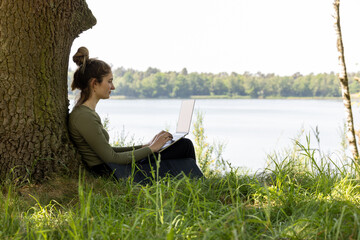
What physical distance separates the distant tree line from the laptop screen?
15725 millimetres

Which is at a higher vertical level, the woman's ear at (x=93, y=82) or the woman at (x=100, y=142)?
the woman's ear at (x=93, y=82)

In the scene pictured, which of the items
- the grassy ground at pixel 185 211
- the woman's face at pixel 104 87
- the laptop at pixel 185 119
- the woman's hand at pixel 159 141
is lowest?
the grassy ground at pixel 185 211

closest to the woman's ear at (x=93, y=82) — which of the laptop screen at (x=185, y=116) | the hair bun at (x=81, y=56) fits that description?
the hair bun at (x=81, y=56)

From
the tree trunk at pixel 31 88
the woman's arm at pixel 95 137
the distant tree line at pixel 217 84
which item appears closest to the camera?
the tree trunk at pixel 31 88

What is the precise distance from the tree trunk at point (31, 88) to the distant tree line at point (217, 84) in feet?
52.7

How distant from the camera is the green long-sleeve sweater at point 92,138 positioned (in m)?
2.99

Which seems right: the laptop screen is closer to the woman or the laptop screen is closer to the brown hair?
the woman

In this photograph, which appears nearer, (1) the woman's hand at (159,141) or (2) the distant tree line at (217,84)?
(1) the woman's hand at (159,141)

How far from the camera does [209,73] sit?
23719 mm

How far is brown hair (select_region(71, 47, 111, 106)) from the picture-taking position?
10.4 ft

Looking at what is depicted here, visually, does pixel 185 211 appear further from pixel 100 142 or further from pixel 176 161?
pixel 176 161

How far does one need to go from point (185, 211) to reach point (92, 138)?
1040mm

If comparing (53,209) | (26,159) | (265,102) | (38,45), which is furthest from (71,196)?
(265,102)

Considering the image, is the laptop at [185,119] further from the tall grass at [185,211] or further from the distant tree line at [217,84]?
the distant tree line at [217,84]
